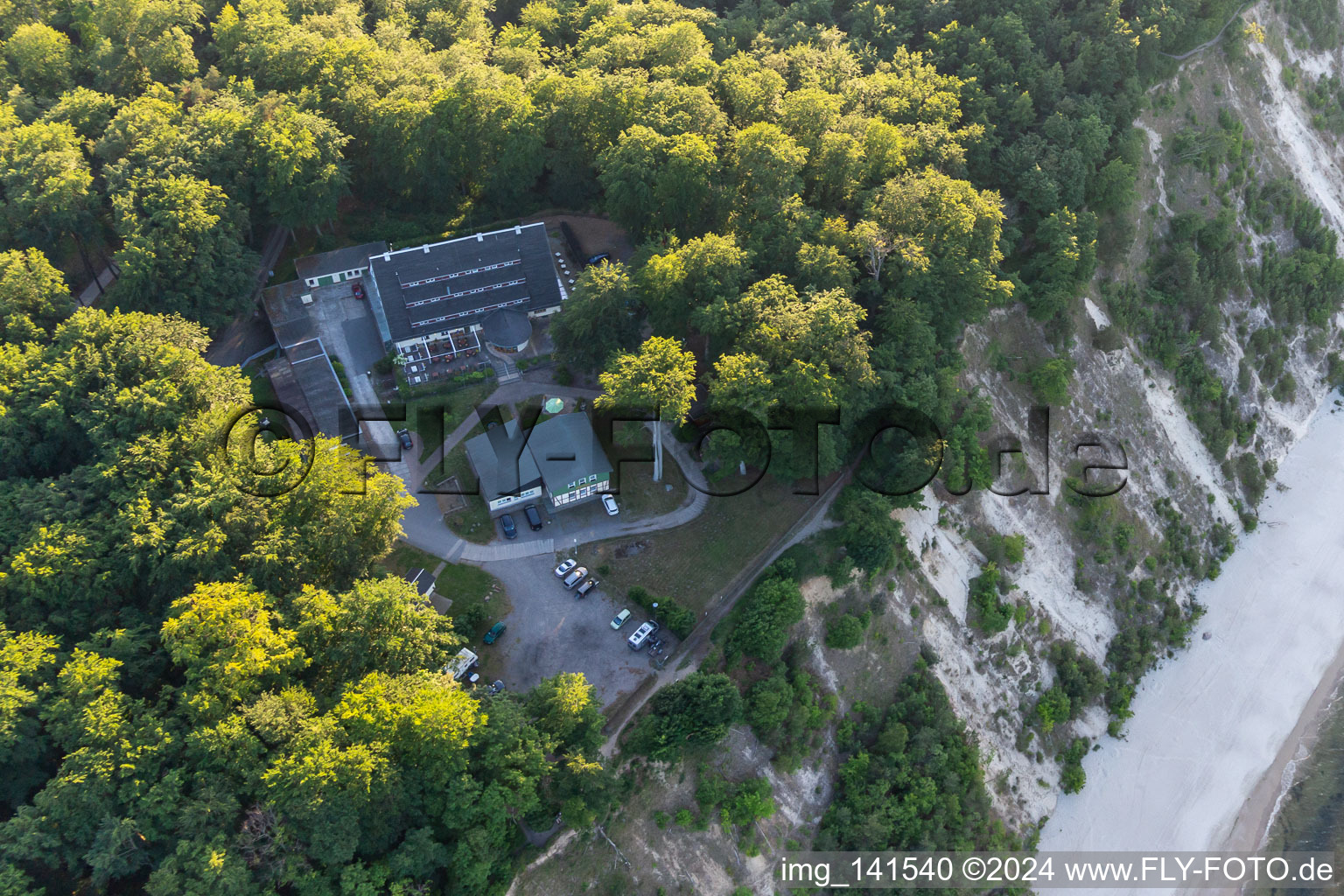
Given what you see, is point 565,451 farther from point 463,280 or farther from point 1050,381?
point 1050,381

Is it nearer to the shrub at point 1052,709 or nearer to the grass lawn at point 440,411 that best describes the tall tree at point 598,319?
the grass lawn at point 440,411

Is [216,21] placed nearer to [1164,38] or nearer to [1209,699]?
[1164,38]

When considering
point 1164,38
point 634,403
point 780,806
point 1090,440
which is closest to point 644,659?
point 780,806

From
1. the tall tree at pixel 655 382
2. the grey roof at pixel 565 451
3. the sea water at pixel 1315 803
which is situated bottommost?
the sea water at pixel 1315 803

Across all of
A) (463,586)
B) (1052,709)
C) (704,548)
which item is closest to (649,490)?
(704,548)

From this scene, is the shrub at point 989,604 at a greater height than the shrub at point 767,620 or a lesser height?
lesser

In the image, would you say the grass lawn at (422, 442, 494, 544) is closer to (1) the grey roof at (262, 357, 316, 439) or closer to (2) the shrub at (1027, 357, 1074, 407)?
(1) the grey roof at (262, 357, 316, 439)

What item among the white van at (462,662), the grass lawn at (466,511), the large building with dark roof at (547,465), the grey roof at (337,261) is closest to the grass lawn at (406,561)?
the grass lawn at (466,511)
